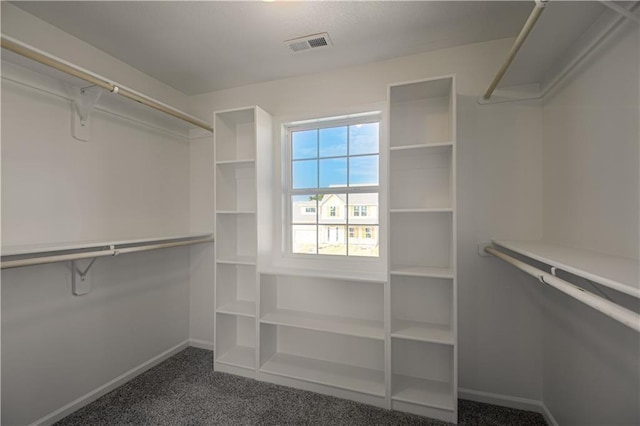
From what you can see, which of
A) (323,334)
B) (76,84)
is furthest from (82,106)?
(323,334)

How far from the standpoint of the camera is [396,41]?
80.4 inches

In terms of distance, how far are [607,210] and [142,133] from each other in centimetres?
322

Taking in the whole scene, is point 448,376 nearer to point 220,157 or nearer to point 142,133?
point 220,157

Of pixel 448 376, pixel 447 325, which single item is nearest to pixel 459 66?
pixel 447 325

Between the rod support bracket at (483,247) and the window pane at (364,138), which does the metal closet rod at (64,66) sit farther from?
the rod support bracket at (483,247)

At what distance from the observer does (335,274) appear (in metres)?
2.18

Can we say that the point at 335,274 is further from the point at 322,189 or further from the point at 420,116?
the point at 420,116

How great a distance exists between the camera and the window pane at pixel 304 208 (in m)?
2.55

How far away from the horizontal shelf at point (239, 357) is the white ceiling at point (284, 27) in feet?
8.38

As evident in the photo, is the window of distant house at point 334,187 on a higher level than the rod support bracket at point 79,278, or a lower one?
higher

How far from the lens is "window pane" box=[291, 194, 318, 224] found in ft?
8.38

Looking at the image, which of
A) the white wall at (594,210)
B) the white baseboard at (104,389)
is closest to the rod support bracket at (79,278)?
the white baseboard at (104,389)

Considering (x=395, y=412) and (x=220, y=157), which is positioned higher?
(x=220, y=157)

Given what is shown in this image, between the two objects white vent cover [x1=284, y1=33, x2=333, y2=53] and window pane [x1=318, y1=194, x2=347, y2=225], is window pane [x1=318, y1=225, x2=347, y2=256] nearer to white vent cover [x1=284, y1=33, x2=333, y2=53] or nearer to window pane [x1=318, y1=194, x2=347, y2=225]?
window pane [x1=318, y1=194, x2=347, y2=225]
